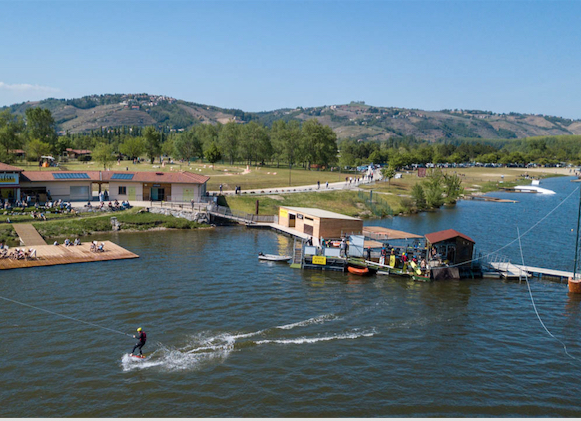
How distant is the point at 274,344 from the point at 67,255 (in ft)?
86.1

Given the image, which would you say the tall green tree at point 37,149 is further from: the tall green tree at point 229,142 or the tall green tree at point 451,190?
the tall green tree at point 451,190

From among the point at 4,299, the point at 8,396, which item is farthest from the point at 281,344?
the point at 4,299

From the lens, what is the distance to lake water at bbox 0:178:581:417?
840 inches

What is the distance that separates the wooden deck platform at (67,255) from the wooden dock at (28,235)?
7.89 feet

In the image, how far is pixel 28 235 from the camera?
49.8m

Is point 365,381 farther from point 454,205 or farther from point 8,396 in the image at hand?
point 454,205

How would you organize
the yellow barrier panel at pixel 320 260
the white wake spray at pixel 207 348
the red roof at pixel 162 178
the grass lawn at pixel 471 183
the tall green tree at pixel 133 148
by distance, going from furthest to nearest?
the tall green tree at pixel 133 148, the grass lawn at pixel 471 183, the red roof at pixel 162 178, the yellow barrier panel at pixel 320 260, the white wake spray at pixel 207 348

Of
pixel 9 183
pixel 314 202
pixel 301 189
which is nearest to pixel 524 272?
pixel 314 202

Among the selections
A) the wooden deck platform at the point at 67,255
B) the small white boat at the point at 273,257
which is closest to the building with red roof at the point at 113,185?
the wooden deck platform at the point at 67,255

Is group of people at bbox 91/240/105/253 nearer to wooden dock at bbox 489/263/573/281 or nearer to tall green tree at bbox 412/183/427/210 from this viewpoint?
wooden dock at bbox 489/263/573/281

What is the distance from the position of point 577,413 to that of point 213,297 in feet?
76.6

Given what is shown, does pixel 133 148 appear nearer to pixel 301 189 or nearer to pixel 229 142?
pixel 229 142

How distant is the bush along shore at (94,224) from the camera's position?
5238 cm

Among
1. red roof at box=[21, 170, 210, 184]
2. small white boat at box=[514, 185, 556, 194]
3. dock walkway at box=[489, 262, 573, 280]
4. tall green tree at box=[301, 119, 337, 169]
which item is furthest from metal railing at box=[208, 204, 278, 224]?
small white boat at box=[514, 185, 556, 194]
